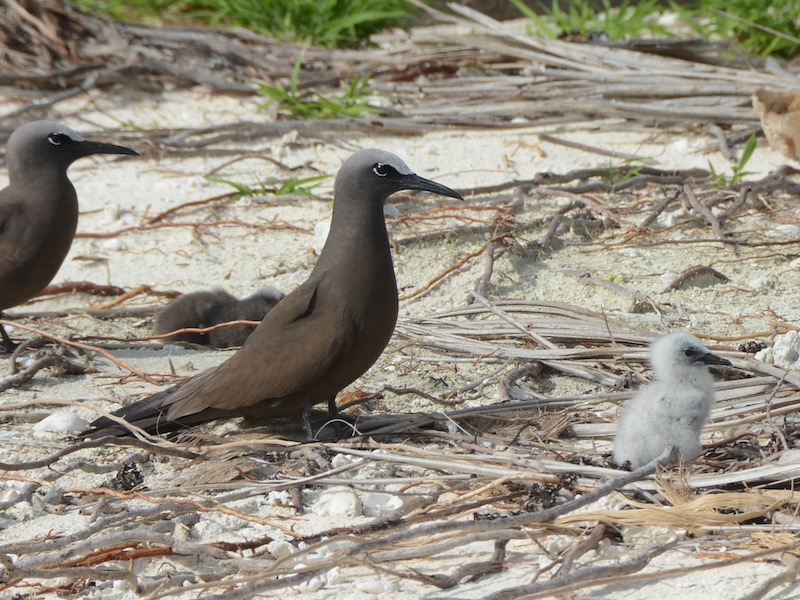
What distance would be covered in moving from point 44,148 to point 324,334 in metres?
2.36

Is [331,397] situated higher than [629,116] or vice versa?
[629,116]

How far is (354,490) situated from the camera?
155 inches

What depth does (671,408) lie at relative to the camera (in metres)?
3.70

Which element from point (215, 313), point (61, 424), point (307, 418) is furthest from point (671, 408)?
point (215, 313)

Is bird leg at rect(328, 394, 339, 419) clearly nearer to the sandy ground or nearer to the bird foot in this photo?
the sandy ground

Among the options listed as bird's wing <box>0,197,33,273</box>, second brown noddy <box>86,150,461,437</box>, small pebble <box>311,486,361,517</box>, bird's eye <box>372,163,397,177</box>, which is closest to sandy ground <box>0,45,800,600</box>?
small pebble <box>311,486,361,517</box>

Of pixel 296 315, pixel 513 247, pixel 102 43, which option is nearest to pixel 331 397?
pixel 296 315

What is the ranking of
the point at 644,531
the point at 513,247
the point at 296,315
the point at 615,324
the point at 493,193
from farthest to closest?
the point at 493,193, the point at 513,247, the point at 615,324, the point at 296,315, the point at 644,531

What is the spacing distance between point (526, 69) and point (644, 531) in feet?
18.1

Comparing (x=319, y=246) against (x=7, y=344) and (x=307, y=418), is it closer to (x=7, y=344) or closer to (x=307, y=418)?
(x=7, y=344)

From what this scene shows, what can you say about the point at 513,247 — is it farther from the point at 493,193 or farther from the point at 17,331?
the point at 17,331

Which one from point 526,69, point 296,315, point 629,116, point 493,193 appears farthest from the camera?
point 526,69

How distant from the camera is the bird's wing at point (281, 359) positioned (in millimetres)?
4137

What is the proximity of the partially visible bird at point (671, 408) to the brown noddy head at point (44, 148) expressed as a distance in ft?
10.4
